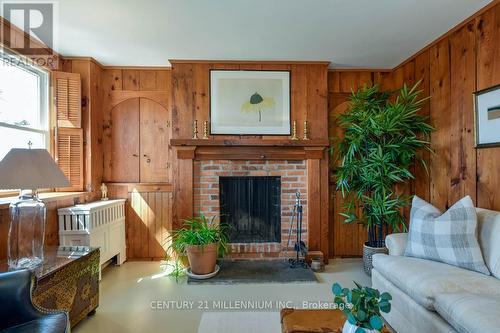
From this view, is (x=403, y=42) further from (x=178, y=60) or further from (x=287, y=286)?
(x=287, y=286)

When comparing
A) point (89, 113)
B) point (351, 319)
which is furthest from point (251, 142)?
point (351, 319)

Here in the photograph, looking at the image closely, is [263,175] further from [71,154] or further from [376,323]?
[376,323]

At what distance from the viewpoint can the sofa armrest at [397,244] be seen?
2.27 metres

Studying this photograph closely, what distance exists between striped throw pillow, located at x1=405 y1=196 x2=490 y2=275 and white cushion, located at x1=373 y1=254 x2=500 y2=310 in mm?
63

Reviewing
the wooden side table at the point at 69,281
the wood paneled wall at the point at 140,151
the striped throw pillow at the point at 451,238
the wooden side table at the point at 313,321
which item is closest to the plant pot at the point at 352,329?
the wooden side table at the point at 313,321

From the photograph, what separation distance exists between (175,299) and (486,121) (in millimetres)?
3101

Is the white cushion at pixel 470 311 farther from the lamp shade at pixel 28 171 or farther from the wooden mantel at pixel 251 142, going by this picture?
the lamp shade at pixel 28 171

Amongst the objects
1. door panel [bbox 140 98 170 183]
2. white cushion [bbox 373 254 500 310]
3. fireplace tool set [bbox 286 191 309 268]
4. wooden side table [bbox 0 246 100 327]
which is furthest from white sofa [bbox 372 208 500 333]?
door panel [bbox 140 98 170 183]

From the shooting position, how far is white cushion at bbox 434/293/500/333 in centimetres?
129

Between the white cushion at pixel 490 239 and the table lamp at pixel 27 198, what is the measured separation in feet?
9.93

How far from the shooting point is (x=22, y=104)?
106 inches

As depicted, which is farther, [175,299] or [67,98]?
[67,98]

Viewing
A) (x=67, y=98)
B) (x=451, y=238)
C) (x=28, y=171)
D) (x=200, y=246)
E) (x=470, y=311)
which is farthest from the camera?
(x=67, y=98)

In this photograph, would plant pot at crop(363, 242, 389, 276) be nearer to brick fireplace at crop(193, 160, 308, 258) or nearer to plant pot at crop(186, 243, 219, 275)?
brick fireplace at crop(193, 160, 308, 258)
